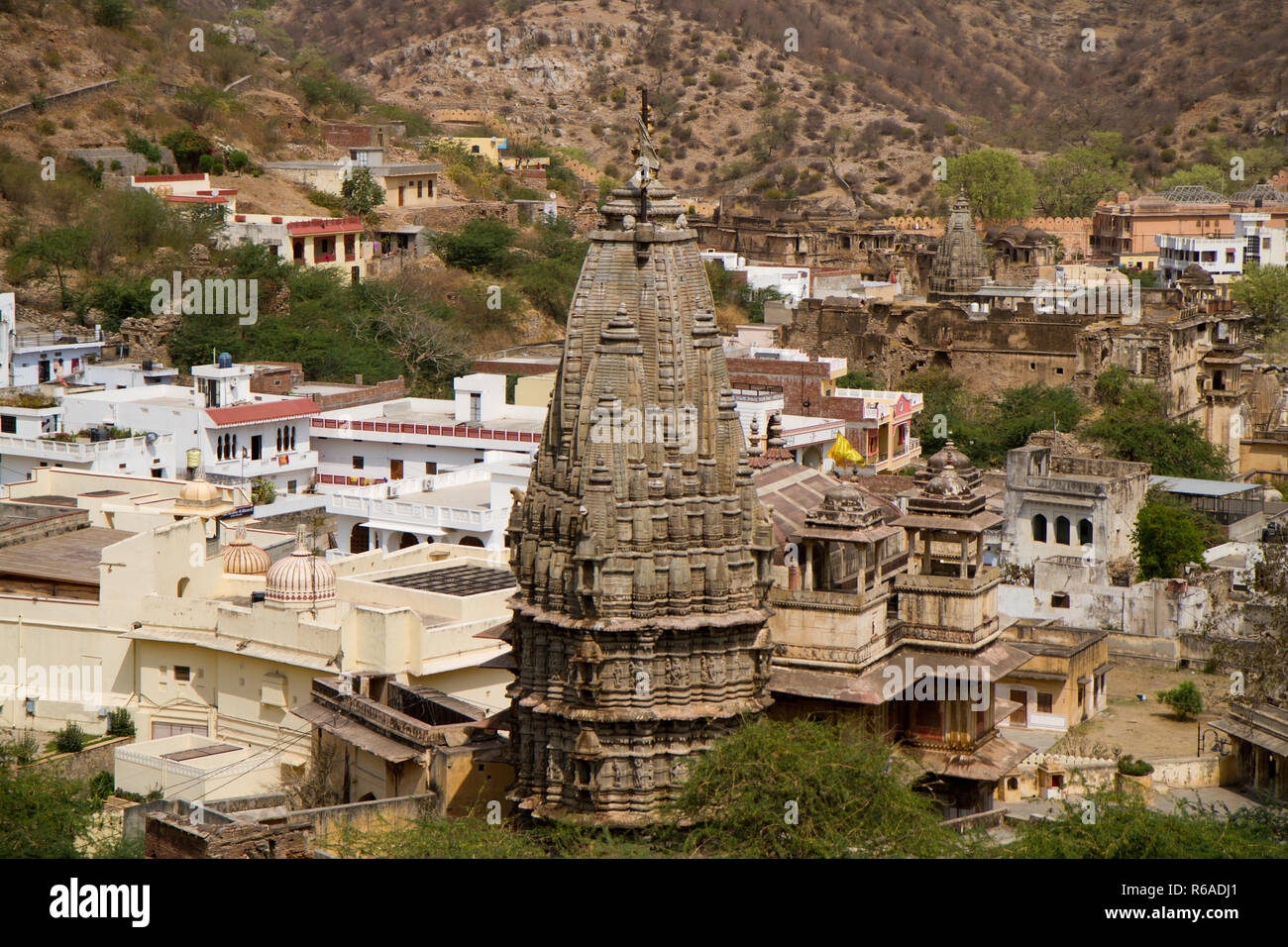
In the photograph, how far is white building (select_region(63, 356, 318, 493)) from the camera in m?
46.4

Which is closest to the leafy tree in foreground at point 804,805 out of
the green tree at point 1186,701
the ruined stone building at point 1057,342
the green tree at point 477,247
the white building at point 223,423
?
the green tree at point 1186,701

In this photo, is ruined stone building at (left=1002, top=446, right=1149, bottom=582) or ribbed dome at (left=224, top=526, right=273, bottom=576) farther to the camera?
ruined stone building at (left=1002, top=446, right=1149, bottom=582)

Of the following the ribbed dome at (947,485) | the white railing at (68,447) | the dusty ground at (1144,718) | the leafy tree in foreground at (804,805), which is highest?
the ribbed dome at (947,485)

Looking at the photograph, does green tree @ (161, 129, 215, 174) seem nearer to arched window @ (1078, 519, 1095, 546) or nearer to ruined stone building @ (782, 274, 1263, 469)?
ruined stone building @ (782, 274, 1263, 469)

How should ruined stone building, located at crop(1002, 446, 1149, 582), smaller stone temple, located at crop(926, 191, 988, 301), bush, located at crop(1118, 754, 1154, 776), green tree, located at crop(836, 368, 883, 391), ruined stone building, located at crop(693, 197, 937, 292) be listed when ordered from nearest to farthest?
bush, located at crop(1118, 754, 1154, 776) < ruined stone building, located at crop(1002, 446, 1149, 582) < green tree, located at crop(836, 368, 883, 391) < smaller stone temple, located at crop(926, 191, 988, 301) < ruined stone building, located at crop(693, 197, 937, 292)

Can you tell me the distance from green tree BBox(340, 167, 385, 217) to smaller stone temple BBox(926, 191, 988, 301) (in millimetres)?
20389

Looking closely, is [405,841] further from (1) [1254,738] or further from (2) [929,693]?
(1) [1254,738]

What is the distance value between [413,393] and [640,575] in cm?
3599

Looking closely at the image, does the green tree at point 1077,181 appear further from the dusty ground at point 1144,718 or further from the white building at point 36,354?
the dusty ground at point 1144,718

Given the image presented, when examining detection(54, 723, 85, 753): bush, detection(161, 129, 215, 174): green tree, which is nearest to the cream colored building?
detection(54, 723, 85, 753): bush

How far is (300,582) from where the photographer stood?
31.3 m

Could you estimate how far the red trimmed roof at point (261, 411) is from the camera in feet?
153

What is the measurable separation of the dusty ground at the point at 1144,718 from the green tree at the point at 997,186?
56.3 meters

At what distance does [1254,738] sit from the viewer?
2955cm
